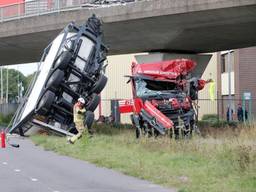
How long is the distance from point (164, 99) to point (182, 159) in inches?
318

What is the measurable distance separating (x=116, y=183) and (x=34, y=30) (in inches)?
926

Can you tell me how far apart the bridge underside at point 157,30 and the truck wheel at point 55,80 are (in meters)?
5.84

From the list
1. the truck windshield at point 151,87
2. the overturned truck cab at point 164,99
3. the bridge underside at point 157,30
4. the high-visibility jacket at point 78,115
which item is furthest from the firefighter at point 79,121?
the bridge underside at point 157,30

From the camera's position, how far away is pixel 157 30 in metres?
32.2

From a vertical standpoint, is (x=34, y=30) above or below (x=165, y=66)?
above

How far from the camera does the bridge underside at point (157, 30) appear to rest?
28.9 m

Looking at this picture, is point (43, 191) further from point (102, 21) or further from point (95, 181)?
point (102, 21)

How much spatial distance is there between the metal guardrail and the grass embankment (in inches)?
484

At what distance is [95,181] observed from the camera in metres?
13.3

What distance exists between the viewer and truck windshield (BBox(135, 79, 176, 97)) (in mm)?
24234

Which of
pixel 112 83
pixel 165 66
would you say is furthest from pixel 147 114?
pixel 112 83

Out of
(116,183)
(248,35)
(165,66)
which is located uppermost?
(248,35)

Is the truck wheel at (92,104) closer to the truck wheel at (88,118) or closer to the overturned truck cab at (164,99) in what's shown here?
the truck wheel at (88,118)

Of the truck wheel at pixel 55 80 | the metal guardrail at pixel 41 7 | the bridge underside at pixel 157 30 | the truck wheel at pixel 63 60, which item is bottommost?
the truck wheel at pixel 55 80
